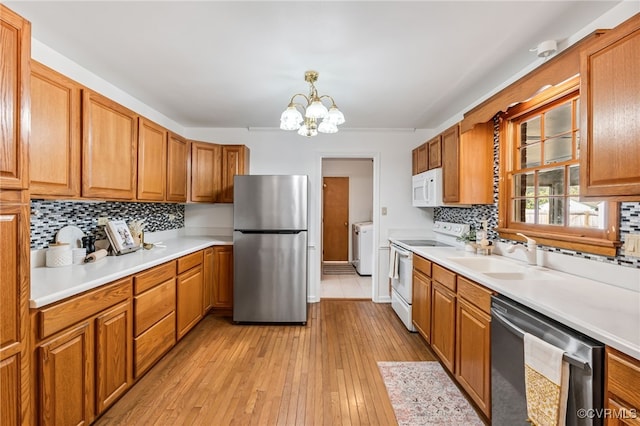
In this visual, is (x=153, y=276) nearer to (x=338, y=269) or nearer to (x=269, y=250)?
(x=269, y=250)

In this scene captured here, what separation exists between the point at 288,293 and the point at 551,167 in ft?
8.55

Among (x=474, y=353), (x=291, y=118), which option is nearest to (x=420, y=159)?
(x=291, y=118)

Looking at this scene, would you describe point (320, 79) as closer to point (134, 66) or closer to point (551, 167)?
point (134, 66)

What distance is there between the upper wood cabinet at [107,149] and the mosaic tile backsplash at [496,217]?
122 inches

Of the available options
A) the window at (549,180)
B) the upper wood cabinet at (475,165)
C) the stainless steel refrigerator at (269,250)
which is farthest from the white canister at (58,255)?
the window at (549,180)

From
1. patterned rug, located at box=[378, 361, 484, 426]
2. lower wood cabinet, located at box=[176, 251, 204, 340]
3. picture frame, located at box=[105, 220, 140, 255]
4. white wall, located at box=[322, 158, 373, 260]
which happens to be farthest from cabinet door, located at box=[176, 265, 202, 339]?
white wall, located at box=[322, 158, 373, 260]

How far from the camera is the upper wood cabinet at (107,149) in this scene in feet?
6.44

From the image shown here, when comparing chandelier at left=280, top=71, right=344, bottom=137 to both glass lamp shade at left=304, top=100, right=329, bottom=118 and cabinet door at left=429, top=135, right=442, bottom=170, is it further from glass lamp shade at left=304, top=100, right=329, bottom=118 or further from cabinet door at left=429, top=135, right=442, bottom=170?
cabinet door at left=429, top=135, right=442, bottom=170

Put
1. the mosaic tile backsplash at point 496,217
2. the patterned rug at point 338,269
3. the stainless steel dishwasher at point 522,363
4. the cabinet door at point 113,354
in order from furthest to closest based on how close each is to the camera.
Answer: the patterned rug at point 338,269
the cabinet door at point 113,354
the mosaic tile backsplash at point 496,217
the stainless steel dishwasher at point 522,363

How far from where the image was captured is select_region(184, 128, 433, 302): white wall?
401 centimetres

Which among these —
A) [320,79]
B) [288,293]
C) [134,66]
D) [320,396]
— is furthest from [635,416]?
[134,66]

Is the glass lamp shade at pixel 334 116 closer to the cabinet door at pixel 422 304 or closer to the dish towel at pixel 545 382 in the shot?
the cabinet door at pixel 422 304

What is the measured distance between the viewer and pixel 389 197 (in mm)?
4074

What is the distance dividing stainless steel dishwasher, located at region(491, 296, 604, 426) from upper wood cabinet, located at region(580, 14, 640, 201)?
2.04 ft
